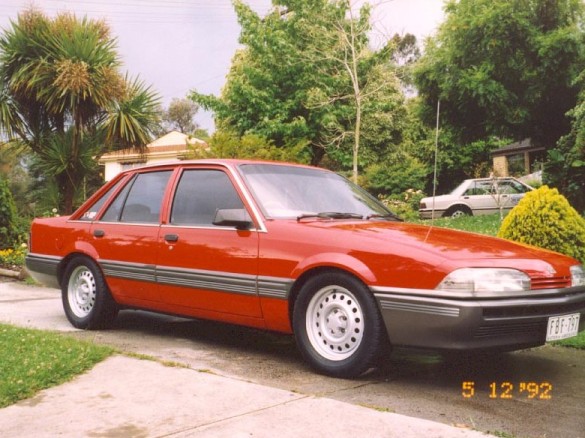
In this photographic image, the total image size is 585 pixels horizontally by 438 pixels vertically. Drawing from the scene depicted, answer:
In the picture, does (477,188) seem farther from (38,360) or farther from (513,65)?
(38,360)

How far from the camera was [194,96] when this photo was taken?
26.4 meters

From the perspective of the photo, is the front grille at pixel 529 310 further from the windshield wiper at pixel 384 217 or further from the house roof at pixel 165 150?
the house roof at pixel 165 150

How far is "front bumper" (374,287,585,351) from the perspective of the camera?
4113mm

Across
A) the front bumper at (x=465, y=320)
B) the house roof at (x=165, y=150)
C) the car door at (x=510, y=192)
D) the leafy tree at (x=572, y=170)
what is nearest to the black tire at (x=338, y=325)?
the front bumper at (x=465, y=320)

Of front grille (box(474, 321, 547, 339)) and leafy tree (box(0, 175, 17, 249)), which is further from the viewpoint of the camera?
leafy tree (box(0, 175, 17, 249))

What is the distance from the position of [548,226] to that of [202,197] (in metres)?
3.85

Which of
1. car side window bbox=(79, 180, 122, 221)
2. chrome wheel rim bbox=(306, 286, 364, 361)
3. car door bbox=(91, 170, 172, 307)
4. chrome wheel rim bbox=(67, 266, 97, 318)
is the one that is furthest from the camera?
car side window bbox=(79, 180, 122, 221)

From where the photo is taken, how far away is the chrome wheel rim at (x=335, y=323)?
4.57m

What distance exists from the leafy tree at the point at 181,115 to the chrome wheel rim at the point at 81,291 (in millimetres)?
58644

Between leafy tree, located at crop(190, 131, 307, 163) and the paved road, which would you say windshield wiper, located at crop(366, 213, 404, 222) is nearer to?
the paved road

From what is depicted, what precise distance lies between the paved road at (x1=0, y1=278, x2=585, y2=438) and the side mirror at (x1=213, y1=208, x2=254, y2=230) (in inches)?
39.2

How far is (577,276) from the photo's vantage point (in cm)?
472

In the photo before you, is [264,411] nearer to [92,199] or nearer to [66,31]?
[92,199]

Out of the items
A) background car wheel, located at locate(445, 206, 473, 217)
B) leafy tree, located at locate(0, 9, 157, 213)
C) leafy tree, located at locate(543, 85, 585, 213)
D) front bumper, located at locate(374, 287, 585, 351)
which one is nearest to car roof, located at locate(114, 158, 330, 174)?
front bumper, located at locate(374, 287, 585, 351)
